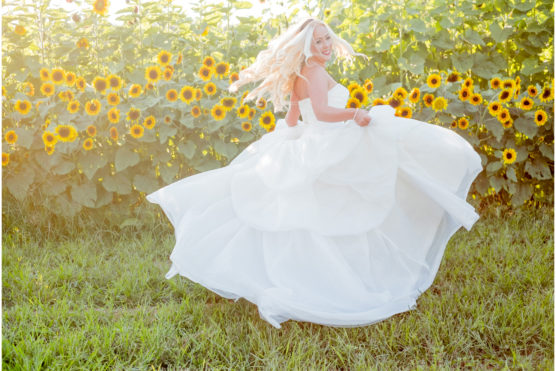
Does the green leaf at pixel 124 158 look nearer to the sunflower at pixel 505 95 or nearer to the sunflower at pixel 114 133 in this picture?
the sunflower at pixel 114 133

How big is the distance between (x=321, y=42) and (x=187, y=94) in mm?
1377

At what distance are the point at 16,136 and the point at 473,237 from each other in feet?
10.2

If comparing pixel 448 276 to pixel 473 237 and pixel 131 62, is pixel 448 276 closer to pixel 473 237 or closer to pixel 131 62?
pixel 473 237

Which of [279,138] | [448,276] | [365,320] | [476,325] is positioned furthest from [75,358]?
[448,276]

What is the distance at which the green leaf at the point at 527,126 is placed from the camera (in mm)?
3752

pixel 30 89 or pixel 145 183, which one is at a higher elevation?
pixel 30 89

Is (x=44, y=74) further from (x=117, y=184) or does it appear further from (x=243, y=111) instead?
(x=243, y=111)

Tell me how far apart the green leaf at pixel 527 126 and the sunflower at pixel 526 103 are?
146 mm

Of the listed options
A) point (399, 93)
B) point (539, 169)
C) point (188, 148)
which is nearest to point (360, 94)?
point (399, 93)

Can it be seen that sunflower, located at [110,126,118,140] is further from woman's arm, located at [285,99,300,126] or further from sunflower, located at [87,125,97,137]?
woman's arm, located at [285,99,300,126]

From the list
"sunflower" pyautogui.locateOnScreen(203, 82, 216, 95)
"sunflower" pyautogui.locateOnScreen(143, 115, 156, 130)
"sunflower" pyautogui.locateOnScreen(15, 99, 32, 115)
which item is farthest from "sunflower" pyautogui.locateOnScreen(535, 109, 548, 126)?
"sunflower" pyautogui.locateOnScreen(15, 99, 32, 115)

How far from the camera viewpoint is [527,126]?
149 inches

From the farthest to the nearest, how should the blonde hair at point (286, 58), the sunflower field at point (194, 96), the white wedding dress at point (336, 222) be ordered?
the sunflower field at point (194, 96), the blonde hair at point (286, 58), the white wedding dress at point (336, 222)

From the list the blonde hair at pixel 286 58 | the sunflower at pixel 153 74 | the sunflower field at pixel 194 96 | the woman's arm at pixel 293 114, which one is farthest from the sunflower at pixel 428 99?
the sunflower at pixel 153 74
